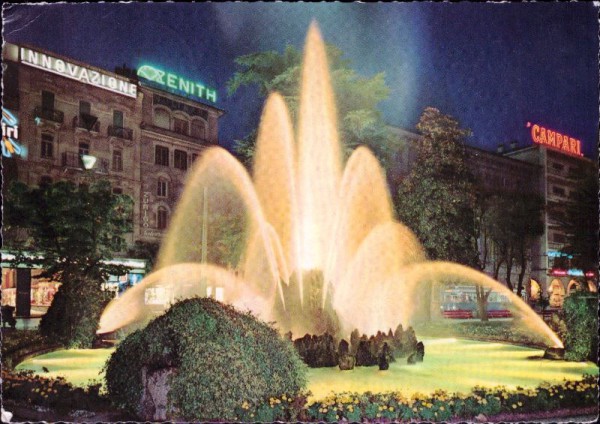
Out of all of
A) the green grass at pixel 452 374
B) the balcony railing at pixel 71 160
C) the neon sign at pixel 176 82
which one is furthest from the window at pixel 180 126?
the green grass at pixel 452 374

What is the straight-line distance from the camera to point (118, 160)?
146ft

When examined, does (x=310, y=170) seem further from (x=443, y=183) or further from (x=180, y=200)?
(x=180, y=200)

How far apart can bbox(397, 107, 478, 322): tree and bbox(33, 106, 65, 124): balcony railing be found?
24.3 m

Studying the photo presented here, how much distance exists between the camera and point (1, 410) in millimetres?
9992

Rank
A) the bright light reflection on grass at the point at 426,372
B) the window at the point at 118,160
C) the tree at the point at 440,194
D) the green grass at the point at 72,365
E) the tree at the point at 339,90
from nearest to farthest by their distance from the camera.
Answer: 1. the bright light reflection on grass at the point at 426,372
2. the green grass at the point at 72,365
3. the tree at the point at 339,90
4. the tree at the point at 440,194
5. the window at the point at 118,160

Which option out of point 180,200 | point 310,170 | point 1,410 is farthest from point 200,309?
point 180,200

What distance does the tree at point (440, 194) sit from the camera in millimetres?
30422

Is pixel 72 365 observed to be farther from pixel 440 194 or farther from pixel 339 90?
pixel 440 194

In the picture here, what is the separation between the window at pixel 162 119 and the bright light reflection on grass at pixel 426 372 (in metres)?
32.7

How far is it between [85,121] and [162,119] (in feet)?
23.8

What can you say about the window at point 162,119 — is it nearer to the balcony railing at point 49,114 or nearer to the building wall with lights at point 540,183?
the balcony railing at point 49,114

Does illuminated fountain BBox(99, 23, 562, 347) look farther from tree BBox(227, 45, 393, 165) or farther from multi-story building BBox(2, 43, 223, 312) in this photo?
multi-story building BBox(2, 43, 223, 312)

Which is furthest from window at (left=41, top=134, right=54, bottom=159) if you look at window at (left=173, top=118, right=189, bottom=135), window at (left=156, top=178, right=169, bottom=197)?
window at (left=173, top=118, right=189, bottom=135)

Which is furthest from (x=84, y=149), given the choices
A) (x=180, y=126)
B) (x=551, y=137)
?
(x=551, y=137)
